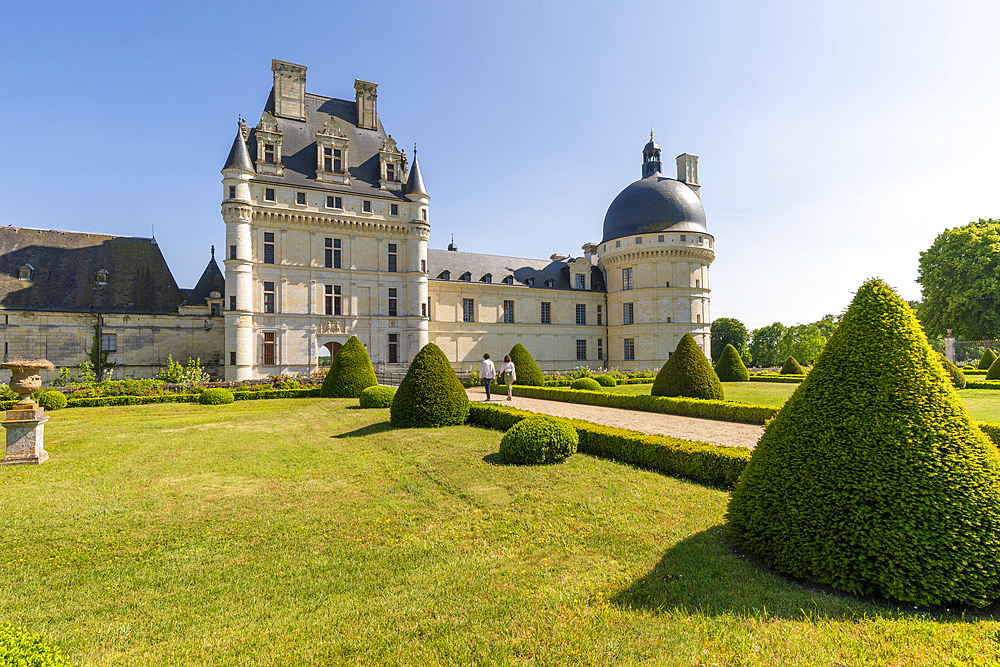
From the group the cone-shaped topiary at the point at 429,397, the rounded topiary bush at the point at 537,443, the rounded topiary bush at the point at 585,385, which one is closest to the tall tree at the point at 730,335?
the rounded topiary bush at the point at 585,385

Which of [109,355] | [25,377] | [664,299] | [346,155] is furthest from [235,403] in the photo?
[664,299]

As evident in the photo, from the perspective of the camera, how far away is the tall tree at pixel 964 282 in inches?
1294

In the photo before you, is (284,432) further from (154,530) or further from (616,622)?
(616,622)

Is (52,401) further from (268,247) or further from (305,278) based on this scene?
(305,278)

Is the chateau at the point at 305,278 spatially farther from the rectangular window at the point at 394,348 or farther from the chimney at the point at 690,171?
the chimney at the point at 690,171

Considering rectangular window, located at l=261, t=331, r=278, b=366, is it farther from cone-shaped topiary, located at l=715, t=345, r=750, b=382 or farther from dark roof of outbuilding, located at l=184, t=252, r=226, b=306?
cone-shaped topiary, located at l=715, t=345, r=750, b=382

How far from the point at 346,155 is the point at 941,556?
35.1 metres

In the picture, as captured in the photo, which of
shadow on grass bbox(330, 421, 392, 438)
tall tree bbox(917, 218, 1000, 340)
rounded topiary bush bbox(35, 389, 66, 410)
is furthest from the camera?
tall tree bbox(917, 218, 1000, 340)

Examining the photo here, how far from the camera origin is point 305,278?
31.0 m

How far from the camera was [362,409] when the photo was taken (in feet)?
53.9

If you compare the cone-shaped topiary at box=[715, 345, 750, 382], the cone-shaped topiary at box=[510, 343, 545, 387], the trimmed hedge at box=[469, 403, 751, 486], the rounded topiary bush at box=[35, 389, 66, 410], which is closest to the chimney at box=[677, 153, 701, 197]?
the cone-shaped topiary at box=[715, 345, 750, 382]

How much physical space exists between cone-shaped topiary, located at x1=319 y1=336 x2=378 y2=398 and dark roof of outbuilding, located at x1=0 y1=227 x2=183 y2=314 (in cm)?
1797

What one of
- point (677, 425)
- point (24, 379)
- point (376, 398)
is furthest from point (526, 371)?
point (24, 379)

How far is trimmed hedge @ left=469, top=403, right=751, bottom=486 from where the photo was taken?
6938 millimetres
